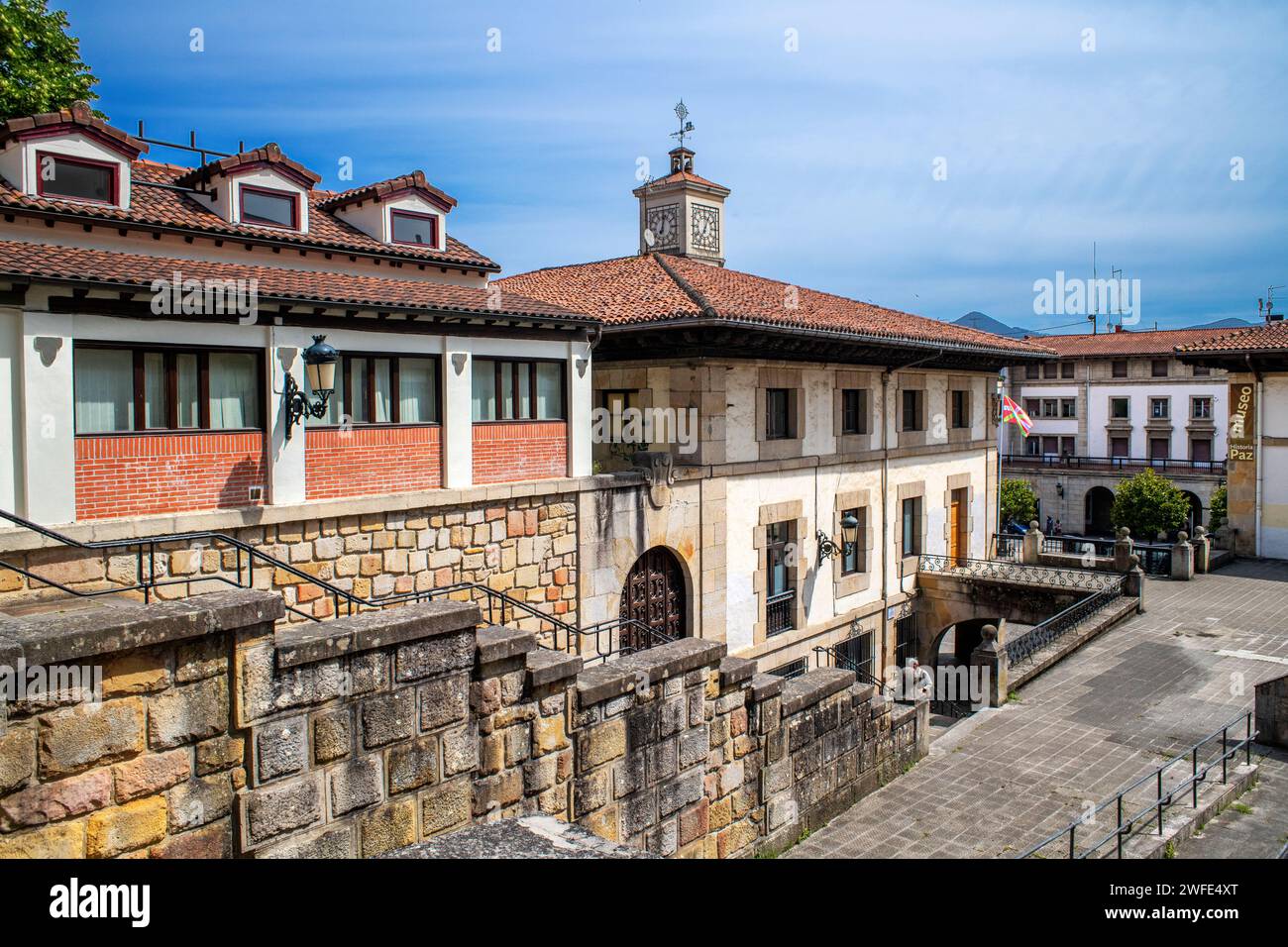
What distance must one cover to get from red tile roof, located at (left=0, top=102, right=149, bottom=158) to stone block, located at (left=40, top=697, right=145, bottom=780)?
27.6ft

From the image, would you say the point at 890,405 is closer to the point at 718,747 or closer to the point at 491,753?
the point at 718,747

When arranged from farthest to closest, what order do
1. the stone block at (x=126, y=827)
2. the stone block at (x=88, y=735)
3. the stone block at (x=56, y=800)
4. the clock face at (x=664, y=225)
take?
the clock face at (x=664, y=225)
the stone block at (x=126, y=827)
the stone block at (x=88, y=735)
the stone block at (x=56, y=800)

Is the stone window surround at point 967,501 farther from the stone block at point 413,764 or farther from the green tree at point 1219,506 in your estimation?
the green tree at point 1219,506

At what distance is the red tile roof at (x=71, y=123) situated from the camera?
10.8m

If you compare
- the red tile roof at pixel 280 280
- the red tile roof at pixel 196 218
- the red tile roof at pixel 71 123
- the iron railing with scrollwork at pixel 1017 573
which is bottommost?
the iron railing with scrollwork at pixel 1017 573

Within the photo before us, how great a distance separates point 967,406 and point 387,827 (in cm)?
2201

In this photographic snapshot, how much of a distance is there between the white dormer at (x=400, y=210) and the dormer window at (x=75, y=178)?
137 inches

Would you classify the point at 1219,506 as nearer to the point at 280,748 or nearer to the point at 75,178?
the point at 75,178

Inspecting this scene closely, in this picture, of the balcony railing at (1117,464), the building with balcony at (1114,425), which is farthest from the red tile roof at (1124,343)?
the balcony railing at (1117,464)

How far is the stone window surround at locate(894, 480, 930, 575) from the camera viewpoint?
2295 centimetres

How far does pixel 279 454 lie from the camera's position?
11.0m

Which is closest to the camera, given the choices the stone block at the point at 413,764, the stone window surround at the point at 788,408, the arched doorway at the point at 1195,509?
the stone block at the point at 413,764

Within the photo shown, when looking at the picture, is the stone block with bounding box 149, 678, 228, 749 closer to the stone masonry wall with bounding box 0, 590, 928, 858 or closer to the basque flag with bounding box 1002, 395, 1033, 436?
the stone masonry wall with bounding box 0, 590, 928, 858

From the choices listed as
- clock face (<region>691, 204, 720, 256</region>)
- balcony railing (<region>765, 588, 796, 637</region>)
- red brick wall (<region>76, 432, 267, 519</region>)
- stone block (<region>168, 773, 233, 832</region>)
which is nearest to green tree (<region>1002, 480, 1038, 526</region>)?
clock face (<region>691, 204, 720, 256</region>)
